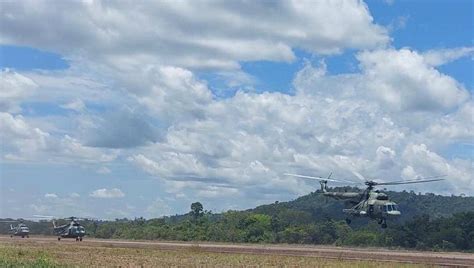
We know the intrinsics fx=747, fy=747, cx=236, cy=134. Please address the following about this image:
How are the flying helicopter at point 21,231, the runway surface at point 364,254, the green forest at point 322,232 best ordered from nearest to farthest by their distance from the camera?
the runway surface at point 364,254 → the green forest at point 322,232 → the flying helicopter at point 21,231

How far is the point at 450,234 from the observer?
3841 inches

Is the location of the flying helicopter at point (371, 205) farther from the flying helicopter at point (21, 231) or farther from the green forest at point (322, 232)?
the flying helicopter at point (21, 231)

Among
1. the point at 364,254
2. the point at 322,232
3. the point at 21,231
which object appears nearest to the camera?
the point at 364,254

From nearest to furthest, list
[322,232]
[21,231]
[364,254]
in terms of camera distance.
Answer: [364,254], [322,232], [21,231]

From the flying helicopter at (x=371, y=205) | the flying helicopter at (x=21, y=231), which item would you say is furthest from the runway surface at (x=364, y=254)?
the flying helicopter at (x=21, y=231)

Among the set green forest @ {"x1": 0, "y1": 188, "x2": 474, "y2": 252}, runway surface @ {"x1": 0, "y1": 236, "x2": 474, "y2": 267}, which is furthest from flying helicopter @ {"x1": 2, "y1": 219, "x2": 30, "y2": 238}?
runway surface @ {"x1": 0, "y1": 236, "x2": 474, "y2": 267}

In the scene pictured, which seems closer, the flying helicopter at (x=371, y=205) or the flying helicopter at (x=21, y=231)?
the flying helicopter at (x=371, y=205)

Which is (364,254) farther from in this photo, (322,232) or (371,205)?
(322,232)

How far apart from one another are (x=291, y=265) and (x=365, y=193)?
3904 centimetres

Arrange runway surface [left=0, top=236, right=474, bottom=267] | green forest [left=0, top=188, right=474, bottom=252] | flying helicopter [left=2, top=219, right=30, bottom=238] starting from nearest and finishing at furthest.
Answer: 1. runway surface [left=0, top=236, right=474, bottom=267]
2. green forest [left=0, top=188, right=474, bottom=252]
3. flying helicopter [left=2, top=219, right=30, bottom=238]

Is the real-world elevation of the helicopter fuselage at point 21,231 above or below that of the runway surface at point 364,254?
above

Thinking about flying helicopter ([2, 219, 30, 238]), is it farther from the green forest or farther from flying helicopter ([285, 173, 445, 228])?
flying helicopter ([285, 173, 445, 228])

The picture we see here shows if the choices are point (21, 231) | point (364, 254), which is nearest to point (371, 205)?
point (364, 254)

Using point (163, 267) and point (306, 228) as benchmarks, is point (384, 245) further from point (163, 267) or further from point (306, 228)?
point (163, 267)
